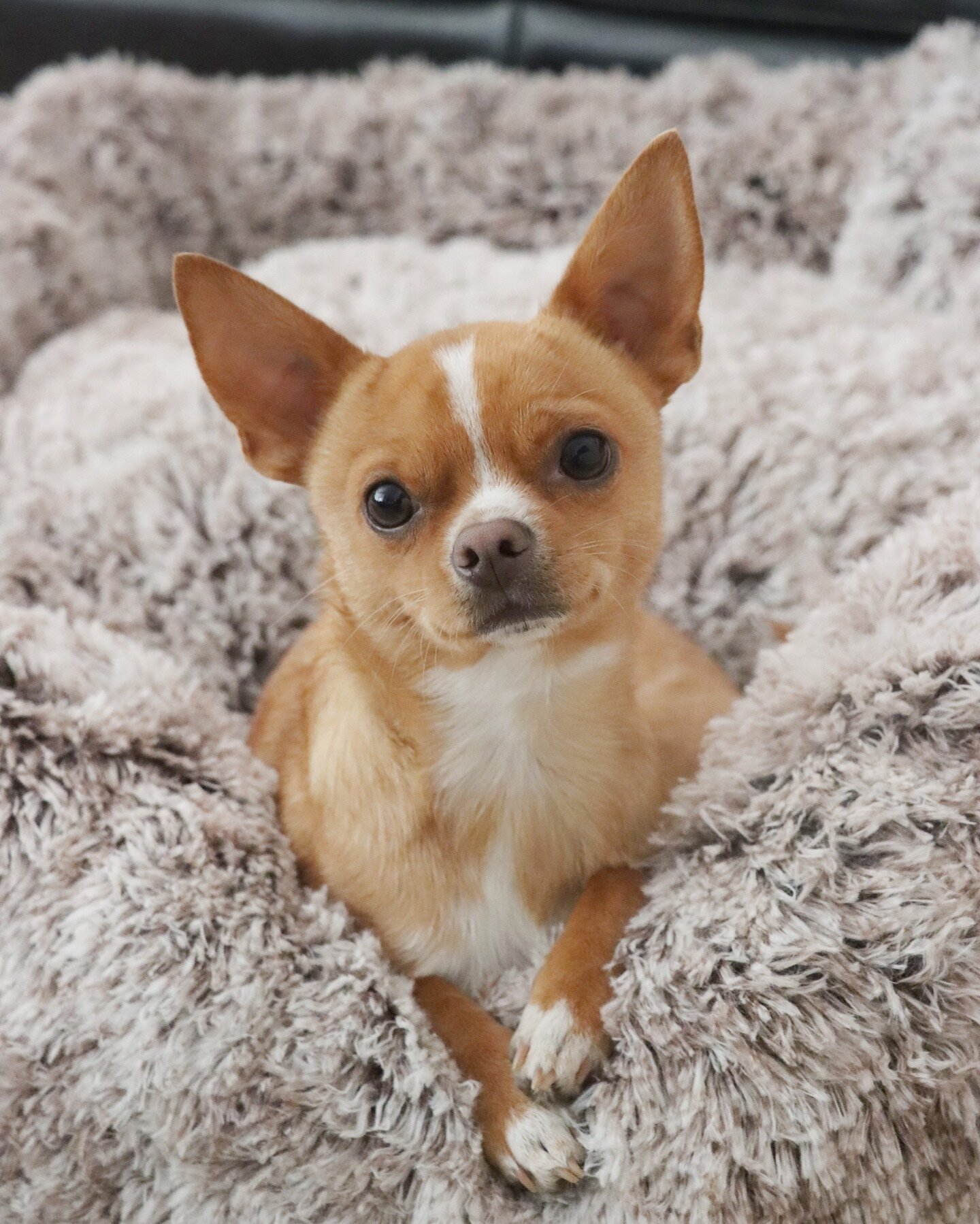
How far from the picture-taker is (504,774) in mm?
1275

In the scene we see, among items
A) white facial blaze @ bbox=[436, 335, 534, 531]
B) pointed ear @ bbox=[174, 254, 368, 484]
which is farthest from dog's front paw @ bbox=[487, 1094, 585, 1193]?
pointed ear @ bbox=[174, 254, 368, 484]

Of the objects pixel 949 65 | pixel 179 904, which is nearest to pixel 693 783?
pixel 179 904

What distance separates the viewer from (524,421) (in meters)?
1.11

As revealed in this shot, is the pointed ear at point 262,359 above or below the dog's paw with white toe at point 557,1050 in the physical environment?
above

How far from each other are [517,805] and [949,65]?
1.80 metres

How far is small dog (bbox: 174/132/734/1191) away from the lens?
3.64 feet

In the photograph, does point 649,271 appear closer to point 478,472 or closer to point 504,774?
point 478,472

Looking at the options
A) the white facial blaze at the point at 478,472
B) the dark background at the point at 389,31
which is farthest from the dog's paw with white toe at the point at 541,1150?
the dark background at the point at 389,31

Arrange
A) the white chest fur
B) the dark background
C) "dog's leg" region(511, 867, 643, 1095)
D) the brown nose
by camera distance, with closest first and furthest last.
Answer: the brown nose < "dog's leg" region(511, 867, 643, 1095) < the white chest fur < the dark background

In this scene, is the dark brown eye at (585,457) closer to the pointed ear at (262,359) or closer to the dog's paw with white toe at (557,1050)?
the pointed ear at (262,359)

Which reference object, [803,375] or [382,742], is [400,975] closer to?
[382,742]

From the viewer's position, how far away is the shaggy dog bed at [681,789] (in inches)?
42.5

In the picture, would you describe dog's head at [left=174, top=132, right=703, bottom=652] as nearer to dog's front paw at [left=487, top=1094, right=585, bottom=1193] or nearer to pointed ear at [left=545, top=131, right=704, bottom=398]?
pointed ear at [left=545, top=131, right=704, bottom=398]

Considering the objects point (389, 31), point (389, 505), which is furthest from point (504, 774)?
point (389, 31)
